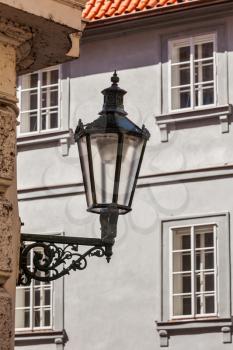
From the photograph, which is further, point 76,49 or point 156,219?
point 156,219

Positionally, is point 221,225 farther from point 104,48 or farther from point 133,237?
point 104,48

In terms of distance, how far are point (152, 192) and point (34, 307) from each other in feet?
7.87

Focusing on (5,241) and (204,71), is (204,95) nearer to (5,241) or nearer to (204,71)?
(204,71)

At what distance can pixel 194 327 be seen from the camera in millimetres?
19062

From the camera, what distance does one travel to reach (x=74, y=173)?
20750mm

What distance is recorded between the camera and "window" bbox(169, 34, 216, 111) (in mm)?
19953

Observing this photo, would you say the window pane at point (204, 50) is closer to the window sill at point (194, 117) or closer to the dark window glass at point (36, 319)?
the window sill at point (194, 117)

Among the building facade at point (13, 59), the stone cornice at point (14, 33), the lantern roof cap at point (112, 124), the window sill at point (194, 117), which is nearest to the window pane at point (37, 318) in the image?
the window sill at point (194, 117)

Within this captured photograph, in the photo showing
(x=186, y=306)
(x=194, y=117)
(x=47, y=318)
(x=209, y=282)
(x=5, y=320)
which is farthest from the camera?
(x=47, y=318)

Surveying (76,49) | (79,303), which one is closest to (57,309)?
(79,303)

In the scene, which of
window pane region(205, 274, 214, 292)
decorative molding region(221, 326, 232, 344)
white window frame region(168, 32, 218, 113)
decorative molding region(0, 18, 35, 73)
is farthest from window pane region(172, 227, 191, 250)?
decorative molding region(0, 18, 35, 73)

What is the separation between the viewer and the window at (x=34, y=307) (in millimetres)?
20406

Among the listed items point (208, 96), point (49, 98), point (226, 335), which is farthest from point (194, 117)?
point (226, 335)

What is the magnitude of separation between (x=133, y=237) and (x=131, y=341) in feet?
4.67
